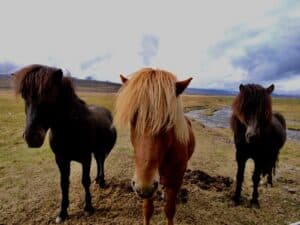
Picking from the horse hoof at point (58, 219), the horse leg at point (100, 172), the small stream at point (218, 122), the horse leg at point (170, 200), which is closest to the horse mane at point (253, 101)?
the horse leg at point (170, 200)

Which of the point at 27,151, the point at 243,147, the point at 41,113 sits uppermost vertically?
the point at 41,113

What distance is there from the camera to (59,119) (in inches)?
176

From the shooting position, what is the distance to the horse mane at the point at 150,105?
2.74 metres

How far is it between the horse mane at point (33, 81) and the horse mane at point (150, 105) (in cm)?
143

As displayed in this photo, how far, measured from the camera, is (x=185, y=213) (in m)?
5.27

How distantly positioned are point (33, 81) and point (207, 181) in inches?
189

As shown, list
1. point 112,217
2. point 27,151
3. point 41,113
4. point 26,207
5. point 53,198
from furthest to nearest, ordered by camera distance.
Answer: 1. point 27,151
2. point 53,198
3. point 26,207
4. point 112,217
5. point 41,113

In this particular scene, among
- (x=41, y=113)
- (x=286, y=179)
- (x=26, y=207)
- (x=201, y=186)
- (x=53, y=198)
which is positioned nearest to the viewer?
(x=41, y=113)

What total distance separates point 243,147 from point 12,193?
5.00 m

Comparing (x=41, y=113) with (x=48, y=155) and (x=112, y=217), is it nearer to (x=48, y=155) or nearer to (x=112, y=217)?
(x=112, y=217)

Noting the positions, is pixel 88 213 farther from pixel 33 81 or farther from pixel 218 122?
pixel 218 122

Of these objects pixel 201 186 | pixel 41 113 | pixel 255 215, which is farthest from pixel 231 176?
pixel 41 113

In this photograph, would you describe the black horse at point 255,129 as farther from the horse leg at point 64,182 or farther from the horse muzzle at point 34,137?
the horse muzzle at point 34,137

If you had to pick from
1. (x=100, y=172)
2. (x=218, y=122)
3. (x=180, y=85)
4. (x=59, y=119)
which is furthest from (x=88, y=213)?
(x=218, y=122)
